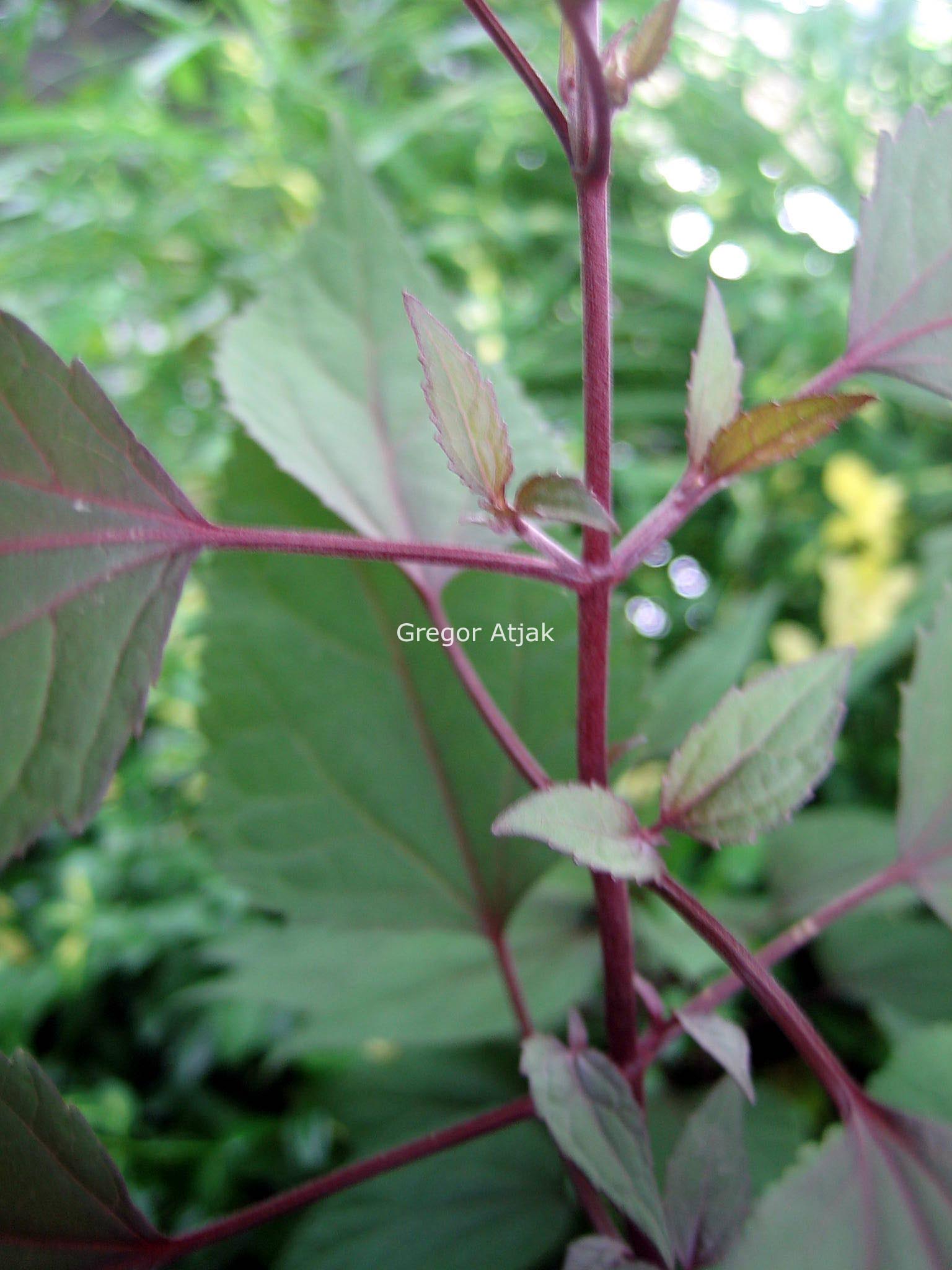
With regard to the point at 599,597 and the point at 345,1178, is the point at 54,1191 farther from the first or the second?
the point at 599,597

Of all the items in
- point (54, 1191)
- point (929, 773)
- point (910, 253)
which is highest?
point (910, 253)

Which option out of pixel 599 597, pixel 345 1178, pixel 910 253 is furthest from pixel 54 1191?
pixel 910 253

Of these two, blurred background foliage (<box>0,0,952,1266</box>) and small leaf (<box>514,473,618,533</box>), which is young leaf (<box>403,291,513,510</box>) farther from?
blurred background foliage (<box>0,0,952,1266</box>)

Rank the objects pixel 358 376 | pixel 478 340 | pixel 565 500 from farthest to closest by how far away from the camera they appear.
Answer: pixel 478 340 < pixel 358 376 < pixel 565 500

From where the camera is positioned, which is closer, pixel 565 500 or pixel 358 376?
pixel 565 500

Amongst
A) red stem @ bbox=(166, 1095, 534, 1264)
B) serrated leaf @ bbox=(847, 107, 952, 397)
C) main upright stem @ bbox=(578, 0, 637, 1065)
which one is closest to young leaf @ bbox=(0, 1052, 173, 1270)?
red stem @ bbox=(166, 1095, 534, 1264)

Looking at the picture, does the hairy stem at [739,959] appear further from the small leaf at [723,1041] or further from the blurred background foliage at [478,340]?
the blurred background foliage at [478,340]
